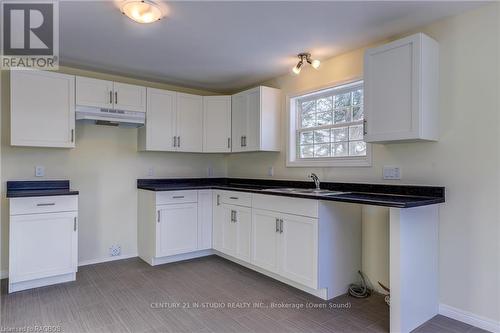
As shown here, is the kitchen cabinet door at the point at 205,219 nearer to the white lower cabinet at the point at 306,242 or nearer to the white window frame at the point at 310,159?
Answer: the white lower cabinet at the point at 306,242

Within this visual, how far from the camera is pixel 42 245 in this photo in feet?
9.63

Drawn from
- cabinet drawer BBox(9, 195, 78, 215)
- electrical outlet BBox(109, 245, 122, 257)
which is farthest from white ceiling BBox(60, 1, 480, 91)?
electrical outlet BBox(109, 245, 122, 257)

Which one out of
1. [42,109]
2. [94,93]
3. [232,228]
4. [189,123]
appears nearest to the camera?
[42,109]

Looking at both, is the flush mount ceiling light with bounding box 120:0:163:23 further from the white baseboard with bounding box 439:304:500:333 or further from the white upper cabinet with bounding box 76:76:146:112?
the white baseboard with bounding box 439:304:500:333

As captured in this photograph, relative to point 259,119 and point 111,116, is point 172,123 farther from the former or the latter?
point 259,119

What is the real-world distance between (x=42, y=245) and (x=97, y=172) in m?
1.06

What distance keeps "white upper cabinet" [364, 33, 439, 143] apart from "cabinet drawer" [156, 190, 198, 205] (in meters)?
2.22

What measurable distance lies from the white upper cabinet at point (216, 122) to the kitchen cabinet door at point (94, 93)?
1244 mm

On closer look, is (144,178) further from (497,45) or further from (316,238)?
(497,45)

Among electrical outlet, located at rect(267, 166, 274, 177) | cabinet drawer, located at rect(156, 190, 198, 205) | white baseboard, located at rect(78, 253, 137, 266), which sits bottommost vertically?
white baseboard, located at rect(78, 253, 137, 266)

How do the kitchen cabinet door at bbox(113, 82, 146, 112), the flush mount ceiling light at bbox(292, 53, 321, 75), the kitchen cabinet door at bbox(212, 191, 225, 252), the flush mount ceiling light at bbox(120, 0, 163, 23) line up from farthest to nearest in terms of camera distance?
1. the kitchen cabinet door at bbox(212, 191, 225, 252)
2. the kitchen cabinet door at bbox(113, 82, 146, 112)
3. the flush mount ceiling light at bbox(292, 53, 321, 75)
4. the flush mount ceiling light at bbox(120, 0, 163, 23)

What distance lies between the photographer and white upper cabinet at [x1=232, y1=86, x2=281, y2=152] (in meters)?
3.75

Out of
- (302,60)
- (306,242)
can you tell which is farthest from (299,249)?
(302,60)

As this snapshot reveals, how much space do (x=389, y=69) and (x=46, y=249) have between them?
3462 millimetres
